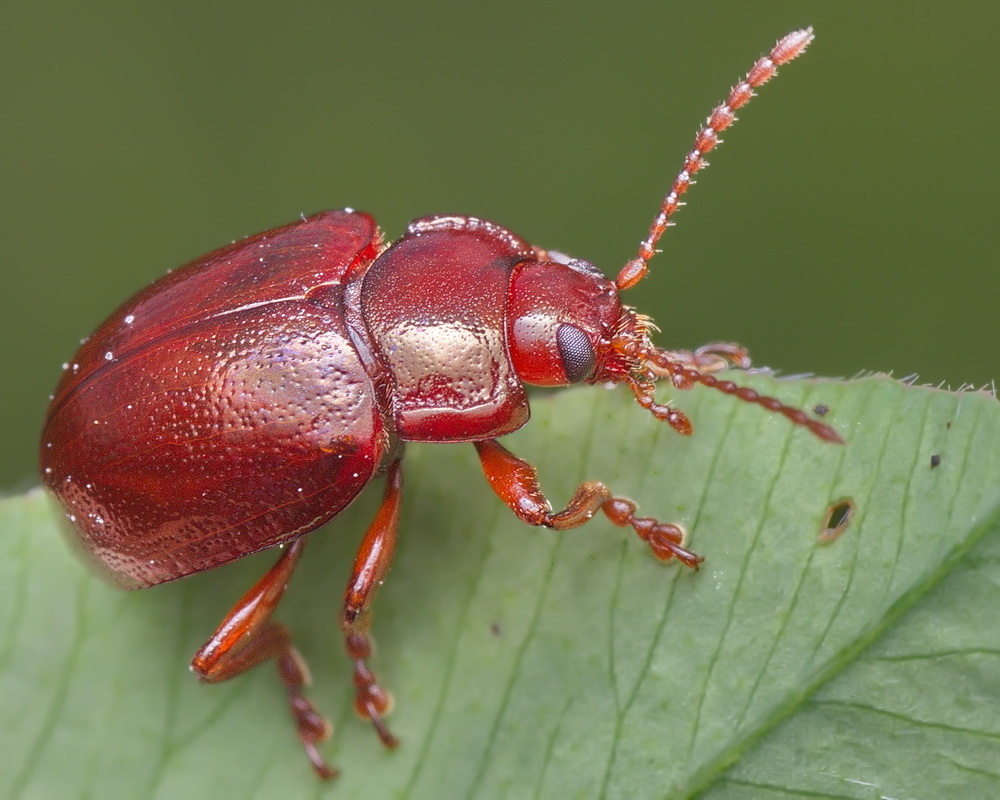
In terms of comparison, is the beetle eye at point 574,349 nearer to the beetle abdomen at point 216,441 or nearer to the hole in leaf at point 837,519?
the beetle abdomen at point 216,441

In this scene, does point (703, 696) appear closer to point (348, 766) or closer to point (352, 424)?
point (348, 766)

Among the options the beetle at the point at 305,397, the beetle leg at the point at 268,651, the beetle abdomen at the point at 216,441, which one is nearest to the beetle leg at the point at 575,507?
the beetle at the point at 305,397

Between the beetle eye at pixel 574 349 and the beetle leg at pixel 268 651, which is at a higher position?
the beetle eye at pixel 574 349

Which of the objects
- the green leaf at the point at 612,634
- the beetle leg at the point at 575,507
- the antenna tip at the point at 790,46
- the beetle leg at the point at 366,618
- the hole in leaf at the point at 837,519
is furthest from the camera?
the antenna tip at the point at 790,46

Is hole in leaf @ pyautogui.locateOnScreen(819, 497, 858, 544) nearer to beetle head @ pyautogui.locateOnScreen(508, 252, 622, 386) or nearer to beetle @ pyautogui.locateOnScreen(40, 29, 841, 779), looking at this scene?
beetle @ pyautogui.locateOnScreen(40, 29, 841, 779)

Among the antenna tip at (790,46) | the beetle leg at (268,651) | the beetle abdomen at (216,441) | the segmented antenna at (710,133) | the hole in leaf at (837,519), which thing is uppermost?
the antenna tip at (790,46)

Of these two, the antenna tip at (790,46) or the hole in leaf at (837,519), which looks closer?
the hole in leaf at (837,519)

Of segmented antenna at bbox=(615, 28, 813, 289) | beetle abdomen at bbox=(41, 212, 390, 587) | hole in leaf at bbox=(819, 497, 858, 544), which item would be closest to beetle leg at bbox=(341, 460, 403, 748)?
beetle abdomen at bbox=(41, 212, 390, 587)
